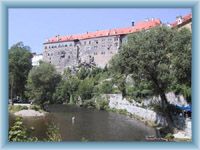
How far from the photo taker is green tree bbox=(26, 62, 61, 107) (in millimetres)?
21406

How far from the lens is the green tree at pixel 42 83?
21406 mm

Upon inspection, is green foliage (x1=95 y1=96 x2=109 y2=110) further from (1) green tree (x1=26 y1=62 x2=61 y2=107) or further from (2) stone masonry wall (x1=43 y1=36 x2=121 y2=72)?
(1) green tree (x1=26 y1=62 x2=61 y2=107)

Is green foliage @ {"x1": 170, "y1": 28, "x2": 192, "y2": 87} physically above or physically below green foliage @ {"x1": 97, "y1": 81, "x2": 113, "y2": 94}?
above

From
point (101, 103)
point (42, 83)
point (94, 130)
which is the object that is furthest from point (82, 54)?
point (94, 130)

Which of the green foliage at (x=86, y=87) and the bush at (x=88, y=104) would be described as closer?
the green foliage at (x=86, y=87)

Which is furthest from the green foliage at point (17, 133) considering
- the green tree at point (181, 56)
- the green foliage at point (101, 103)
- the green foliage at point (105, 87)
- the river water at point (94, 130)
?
the green foliage at point (101, 103)

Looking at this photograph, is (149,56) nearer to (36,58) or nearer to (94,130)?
(94,130)

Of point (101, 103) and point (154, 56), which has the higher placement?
point (154, 56)

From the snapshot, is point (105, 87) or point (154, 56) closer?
point (154, 56)

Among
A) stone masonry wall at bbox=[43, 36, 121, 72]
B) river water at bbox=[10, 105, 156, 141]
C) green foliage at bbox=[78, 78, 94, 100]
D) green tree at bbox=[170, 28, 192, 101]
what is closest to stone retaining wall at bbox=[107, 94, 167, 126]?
river water at bbox=[10, 105, 156, 141]

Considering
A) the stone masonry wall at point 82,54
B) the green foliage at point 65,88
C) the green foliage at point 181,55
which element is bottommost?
the green foliage at point 65,88

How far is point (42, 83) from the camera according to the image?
2191 centimetres

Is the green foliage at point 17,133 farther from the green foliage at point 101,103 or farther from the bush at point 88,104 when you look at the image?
the bush at point 88,104
